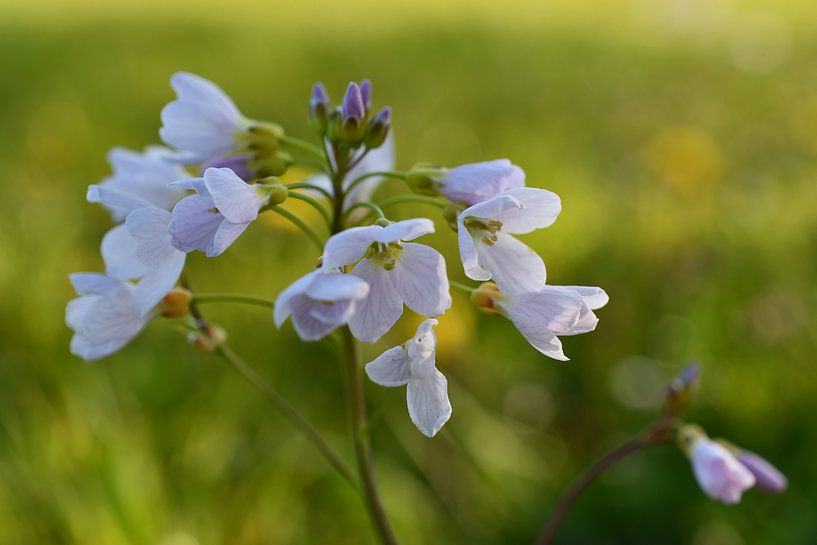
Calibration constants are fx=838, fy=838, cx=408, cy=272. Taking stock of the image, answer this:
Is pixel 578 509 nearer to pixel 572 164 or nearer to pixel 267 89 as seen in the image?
pixel 572 164

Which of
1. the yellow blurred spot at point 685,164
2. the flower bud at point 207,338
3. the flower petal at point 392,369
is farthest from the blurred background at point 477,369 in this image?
the flower petal at point 392,369

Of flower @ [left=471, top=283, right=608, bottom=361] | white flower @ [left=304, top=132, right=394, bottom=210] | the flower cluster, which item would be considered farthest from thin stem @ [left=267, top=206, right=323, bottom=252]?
flower @ [left=471, top=283, right=608, bottom=361]

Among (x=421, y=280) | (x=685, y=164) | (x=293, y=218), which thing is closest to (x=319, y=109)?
(x=293, y=218)

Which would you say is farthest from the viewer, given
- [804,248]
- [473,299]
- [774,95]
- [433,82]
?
[433,82]

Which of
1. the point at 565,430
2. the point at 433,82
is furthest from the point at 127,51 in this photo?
the point at 565,430

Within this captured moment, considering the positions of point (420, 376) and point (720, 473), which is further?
point (720, 473)

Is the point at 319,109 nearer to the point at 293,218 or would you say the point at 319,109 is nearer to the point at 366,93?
the point at 366,93

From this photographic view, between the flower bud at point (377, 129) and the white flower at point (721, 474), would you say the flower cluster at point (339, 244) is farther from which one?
the white flower at point (721, 474)
